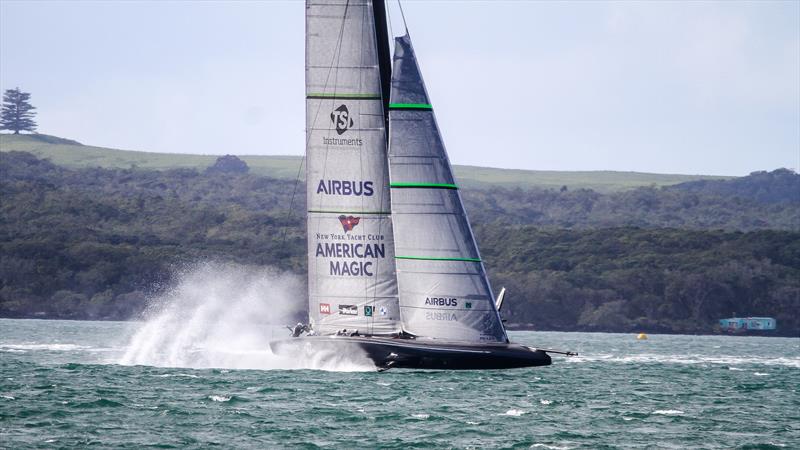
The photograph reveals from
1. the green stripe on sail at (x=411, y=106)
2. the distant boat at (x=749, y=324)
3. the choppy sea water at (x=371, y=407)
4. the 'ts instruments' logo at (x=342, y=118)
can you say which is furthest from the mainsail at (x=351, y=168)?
the distant boat at (x=749, y=324)

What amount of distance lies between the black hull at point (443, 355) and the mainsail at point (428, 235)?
37.9 inches

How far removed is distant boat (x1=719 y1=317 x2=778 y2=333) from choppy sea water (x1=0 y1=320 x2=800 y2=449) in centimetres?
10176

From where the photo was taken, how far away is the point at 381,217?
46.1 metres

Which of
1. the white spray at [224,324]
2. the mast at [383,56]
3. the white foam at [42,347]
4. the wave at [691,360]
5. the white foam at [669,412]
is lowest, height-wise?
the wave at [691,360]

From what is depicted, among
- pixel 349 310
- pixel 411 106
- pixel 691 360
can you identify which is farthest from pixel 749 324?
pixel 411 106

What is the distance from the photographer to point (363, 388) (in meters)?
42.6

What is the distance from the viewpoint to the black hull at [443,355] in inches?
1711

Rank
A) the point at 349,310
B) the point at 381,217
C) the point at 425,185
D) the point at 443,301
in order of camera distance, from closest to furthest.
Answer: the point at 443,301
the point at 425,185
the point at 381,217
the point at 349,310

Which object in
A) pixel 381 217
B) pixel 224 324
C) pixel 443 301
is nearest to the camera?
pixel 443 301

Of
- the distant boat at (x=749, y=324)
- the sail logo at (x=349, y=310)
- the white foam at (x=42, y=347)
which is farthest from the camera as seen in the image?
the distant boat at (x=749, y=324)

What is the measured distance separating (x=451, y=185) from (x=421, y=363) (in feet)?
18.6

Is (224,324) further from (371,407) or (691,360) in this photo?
(371,407)

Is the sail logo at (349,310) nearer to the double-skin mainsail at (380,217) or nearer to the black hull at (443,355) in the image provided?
the double-skin mainsail at (380,217)

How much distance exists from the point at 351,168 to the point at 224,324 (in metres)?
43.6
